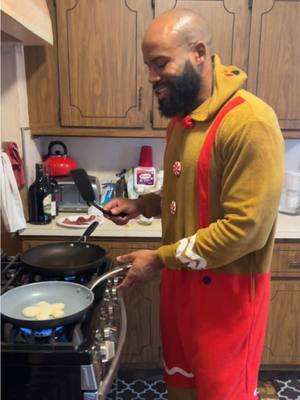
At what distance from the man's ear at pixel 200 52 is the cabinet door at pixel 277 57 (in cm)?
89

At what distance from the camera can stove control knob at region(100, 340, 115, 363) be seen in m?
1.04

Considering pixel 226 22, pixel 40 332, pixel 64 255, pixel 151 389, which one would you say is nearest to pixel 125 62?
pixel 226 22

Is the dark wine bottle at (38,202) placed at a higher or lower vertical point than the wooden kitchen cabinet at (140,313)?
higher

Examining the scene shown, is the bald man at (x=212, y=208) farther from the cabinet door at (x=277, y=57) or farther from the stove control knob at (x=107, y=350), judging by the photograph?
the cabinet door at (x=277, y=57)

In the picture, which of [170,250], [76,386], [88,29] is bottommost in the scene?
[76,386]

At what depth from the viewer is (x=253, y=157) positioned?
1.01 m

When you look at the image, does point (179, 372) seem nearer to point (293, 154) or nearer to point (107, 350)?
point (107, 350)

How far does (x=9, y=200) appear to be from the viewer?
1.58 metres

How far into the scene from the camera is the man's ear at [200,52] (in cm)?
114

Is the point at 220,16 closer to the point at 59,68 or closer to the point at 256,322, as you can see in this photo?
the point at 59,68

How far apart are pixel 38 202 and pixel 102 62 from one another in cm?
72

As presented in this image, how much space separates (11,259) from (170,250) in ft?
2.05

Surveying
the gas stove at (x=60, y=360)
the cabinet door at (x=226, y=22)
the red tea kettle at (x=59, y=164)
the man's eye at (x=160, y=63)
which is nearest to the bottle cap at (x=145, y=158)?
the red tea kettle at (x=59, y=164)

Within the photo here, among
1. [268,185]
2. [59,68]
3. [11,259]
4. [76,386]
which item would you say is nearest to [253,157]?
[268,185]
